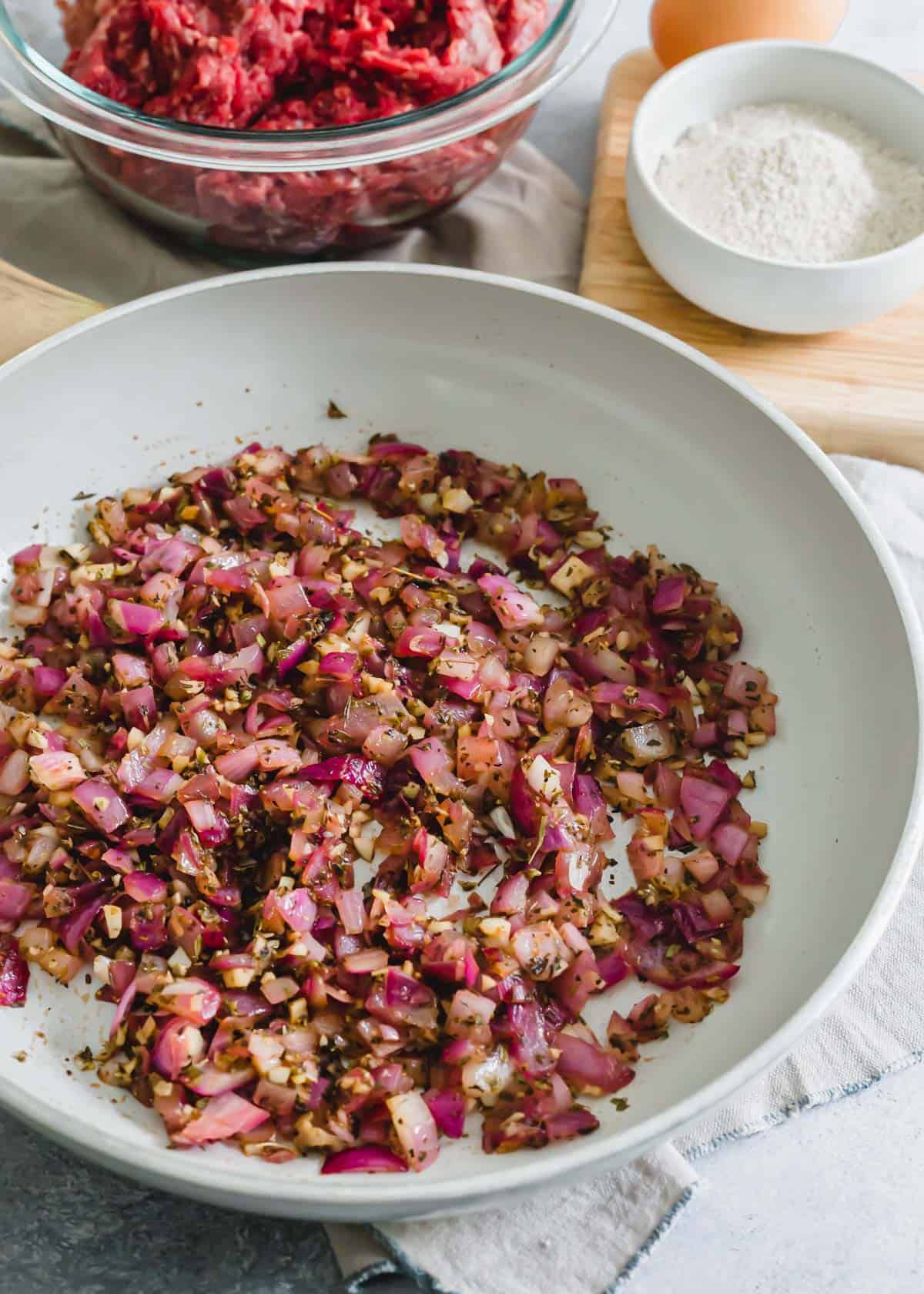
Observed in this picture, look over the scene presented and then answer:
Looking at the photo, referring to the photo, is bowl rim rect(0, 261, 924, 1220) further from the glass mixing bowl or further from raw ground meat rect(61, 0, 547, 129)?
raw ground meat rect(61, 0, 547, 129)

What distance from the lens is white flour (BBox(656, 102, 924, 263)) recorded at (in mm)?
1786

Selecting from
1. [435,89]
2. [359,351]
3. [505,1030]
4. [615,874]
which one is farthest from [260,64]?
[505,1030]

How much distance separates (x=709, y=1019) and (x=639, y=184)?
1.22m

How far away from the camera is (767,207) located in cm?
181

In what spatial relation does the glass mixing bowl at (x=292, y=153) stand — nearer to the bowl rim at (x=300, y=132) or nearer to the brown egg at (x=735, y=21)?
the bowl rim at (x=300, y=132)

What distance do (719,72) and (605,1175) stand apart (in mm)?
1633

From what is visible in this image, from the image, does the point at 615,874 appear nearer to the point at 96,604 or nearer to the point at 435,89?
the point at 96,604

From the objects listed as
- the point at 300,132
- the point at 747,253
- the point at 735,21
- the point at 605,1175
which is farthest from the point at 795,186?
the point at 605,1175

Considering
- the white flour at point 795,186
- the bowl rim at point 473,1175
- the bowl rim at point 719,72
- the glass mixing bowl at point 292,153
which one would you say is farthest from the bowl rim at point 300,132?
the bowl rim at point 473,1175

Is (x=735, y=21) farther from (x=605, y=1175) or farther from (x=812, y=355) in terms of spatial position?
(x=605, y=1175)

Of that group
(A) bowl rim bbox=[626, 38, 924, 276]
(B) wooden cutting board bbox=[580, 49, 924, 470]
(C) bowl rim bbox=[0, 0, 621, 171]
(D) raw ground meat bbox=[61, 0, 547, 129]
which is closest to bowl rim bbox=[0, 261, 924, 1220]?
(B) wooden cutting board bbox=[580, 49, 924, 470]

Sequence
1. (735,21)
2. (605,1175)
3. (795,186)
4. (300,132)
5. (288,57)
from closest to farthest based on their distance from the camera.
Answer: (605,1175), (300,132), (288,57), (795,186), (735,21)

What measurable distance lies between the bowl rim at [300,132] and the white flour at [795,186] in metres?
0.26

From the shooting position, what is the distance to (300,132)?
61.2 inches
